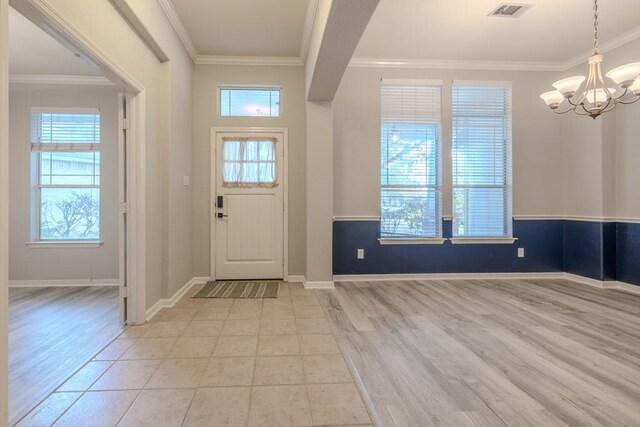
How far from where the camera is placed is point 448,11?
331cm

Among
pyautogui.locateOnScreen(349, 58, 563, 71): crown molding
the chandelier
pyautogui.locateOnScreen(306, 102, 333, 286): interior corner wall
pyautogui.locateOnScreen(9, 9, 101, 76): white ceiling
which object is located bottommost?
pyautogui.locateOnScreen(306, 102, 333, 286): interior corner wall

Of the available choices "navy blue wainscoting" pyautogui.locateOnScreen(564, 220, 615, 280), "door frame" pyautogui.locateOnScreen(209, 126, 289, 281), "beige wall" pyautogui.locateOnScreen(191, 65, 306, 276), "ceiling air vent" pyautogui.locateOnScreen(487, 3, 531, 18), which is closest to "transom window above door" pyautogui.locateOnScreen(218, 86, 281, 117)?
"beige wall" pyautogui.locateOnScreen(191, 65, 306, 276)

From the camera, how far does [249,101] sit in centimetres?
438

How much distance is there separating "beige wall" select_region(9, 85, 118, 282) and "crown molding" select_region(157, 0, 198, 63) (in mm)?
1215

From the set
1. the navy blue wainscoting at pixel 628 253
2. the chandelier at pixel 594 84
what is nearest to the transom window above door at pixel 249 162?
the chandelier at pixel 594 84

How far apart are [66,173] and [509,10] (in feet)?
18.0

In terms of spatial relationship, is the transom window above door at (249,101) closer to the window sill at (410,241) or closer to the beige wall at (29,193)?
the beige wall at (29,193)

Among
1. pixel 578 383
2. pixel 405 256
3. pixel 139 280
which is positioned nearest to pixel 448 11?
pixel 405 256

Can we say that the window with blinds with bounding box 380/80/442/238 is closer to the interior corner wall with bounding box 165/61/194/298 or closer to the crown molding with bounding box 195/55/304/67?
the crown molding with bounding box 195/55/304/67

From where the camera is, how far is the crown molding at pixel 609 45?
3.71 meters

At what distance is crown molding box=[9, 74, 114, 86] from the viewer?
13.5 feet

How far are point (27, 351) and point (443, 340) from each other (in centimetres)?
293

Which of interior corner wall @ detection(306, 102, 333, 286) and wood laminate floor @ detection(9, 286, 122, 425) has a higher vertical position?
interior corner wall @ detection(306, 102, 333, 286)

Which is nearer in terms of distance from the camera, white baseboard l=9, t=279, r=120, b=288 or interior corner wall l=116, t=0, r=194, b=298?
interior corner wall l=116, t=0, r=194, b=298
